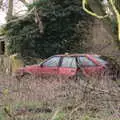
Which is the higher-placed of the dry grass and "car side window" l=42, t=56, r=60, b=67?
"car side window" l=42, t=56, r=60, b=67

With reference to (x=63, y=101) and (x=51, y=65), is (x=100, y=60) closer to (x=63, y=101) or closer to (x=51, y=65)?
(x=51, y=65)

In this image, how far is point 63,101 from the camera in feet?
24.5

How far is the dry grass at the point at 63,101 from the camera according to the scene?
694cm

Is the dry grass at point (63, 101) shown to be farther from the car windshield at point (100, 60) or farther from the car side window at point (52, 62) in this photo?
the car side window at point (52, 62)

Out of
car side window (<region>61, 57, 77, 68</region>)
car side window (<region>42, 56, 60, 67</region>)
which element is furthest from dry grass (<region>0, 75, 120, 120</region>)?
car side window (<region>42, 56, 60, 67</region>)

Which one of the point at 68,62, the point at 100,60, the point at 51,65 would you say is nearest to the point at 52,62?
the point at 51,65

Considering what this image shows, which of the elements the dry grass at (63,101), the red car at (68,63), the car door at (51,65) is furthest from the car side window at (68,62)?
the dry grass at (63,101)

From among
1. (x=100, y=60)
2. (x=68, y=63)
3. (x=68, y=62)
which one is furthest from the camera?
(x=68, y=62)

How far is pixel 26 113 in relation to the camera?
7.35 metres

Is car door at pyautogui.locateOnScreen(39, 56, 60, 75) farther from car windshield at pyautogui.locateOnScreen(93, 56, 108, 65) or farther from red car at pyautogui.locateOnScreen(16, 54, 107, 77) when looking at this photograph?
car windshield at pyautogui.locateOnScreen(93, 56, 108, 65)

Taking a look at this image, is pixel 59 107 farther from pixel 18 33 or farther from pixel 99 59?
pixel 18 33

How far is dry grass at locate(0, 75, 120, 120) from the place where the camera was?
6938 mm

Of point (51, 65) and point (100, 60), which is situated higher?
point (100, 60)

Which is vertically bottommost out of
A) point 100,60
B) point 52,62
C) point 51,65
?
point 51,65
